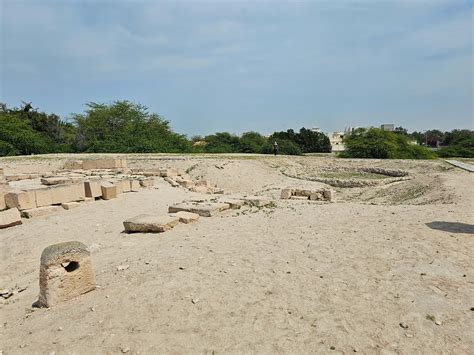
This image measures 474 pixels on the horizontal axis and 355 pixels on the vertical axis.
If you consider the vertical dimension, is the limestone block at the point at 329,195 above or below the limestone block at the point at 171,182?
below

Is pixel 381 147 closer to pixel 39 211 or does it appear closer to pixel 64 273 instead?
pixel 39 211

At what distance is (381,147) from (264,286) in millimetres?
27256

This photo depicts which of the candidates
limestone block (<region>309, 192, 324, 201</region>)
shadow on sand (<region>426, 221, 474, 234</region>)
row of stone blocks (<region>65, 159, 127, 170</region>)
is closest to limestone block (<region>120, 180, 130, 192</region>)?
limestone block (<region>309, 192, 324, 201</region>)

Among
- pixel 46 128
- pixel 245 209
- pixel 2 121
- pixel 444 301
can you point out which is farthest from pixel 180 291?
pixel 46 128

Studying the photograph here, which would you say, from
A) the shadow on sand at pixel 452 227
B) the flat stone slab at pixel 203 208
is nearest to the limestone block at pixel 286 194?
the flat stone slab at pixel 203 208

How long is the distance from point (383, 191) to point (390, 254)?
1070 cm

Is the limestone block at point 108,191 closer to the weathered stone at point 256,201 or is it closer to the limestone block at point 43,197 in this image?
the limestone block at point 43,197

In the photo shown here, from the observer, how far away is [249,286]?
4.58m

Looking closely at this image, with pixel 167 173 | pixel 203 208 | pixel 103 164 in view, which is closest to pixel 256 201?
pixel 203 208

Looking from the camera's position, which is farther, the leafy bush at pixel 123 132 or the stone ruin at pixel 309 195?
the leafy bush at pixel 123 132

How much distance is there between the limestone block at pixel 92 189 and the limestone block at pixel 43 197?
1127 mm

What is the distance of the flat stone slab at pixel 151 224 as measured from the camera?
7.49 m

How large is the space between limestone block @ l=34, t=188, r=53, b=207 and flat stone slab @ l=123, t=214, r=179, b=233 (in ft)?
13.3

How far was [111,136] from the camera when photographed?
1284 inches
